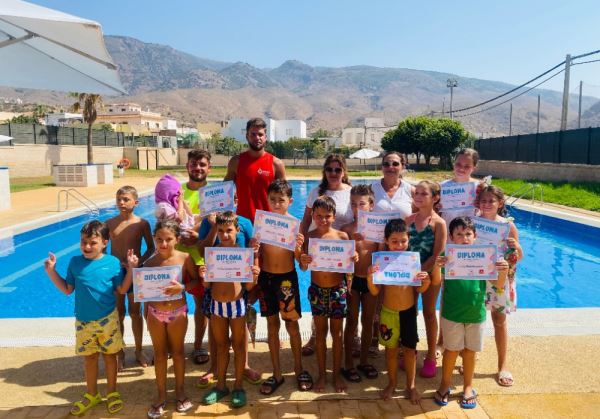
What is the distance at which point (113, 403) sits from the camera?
339cm

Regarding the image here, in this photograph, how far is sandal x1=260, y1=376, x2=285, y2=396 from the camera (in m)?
3.62

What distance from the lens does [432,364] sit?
3.90 m

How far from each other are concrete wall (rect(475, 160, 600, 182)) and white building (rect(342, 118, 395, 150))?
58.2 m

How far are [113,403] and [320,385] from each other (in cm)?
161

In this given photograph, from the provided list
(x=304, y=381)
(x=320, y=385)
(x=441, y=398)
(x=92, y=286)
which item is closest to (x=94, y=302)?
(x=92, y=286)

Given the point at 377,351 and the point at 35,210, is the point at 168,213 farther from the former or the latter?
the point at 35,210

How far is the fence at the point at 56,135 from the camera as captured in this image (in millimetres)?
27062

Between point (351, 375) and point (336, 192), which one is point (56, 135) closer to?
point (336, 192)

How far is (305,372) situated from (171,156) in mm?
45264

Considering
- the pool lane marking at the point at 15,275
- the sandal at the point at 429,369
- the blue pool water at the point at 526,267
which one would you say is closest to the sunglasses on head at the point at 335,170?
the sandal at the point at 429,369

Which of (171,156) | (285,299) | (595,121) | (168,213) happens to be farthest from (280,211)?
(595,121)

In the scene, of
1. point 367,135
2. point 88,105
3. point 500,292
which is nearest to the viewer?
point 500,292

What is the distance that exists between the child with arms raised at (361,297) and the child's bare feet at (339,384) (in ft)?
0.48

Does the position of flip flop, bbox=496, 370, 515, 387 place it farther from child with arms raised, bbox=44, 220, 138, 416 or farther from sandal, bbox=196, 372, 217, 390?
child with arms raised, bbox=44, 220, 138, 416
